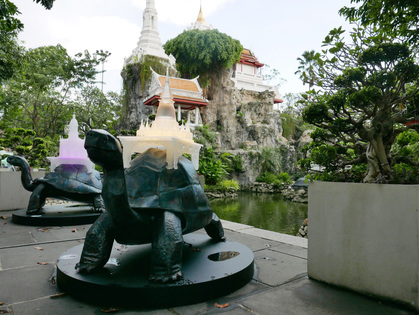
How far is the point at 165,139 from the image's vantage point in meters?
2.91

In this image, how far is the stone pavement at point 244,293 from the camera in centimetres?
228

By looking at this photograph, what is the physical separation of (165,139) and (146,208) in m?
0.71

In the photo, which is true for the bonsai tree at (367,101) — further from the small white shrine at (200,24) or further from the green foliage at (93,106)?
the small white shrine at (200,24)

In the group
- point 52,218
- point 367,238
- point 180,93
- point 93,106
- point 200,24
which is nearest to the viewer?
point 367,238

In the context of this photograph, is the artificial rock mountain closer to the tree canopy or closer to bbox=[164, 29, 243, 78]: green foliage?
bbox=[164, 29, 243, 78]: green foliage

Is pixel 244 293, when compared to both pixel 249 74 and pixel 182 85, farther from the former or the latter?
pixel 249 74

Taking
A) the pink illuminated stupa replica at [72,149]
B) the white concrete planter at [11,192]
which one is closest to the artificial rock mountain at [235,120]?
the white concrete planter at [11,192]

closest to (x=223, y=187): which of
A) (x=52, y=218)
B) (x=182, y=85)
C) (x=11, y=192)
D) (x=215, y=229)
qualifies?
(x=182, y=85)

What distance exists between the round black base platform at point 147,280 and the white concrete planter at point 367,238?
0.76 meters

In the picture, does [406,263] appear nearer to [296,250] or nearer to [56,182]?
[296,250]

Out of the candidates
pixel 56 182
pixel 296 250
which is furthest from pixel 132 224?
pixel 56 182

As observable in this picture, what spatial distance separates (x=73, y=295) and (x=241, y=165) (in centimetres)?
2282

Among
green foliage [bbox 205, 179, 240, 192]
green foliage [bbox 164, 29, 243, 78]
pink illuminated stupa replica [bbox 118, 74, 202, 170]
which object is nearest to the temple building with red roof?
green foliage [bbox 164, 29, 243, 78]

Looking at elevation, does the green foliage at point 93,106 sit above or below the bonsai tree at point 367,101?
above
